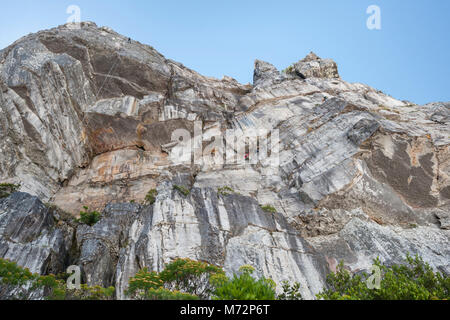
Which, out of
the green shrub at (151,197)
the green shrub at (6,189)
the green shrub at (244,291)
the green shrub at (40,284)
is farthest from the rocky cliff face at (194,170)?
the green shrub at (244,291)

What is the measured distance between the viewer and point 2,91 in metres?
35.5

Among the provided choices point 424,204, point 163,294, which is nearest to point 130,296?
point 163,294

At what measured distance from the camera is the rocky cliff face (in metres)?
23.8

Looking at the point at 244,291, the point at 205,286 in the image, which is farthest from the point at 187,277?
the point at 244,291

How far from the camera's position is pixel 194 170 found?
36312mm

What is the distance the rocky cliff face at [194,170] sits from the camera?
23828 millimetres

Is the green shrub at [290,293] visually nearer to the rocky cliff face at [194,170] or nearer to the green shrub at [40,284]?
the rocky cliff face at [194,170]

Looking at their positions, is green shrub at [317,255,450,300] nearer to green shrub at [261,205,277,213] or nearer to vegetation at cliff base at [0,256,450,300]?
vegetation at cliff base at [0,256,450,300]

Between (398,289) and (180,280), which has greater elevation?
(180,280)

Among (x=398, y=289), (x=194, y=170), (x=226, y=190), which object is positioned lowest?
(x=398, y=289)

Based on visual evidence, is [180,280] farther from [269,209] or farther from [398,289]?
[269,209]

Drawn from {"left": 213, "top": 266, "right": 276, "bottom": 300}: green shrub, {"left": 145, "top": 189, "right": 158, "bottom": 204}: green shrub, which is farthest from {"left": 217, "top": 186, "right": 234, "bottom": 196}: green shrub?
{"left": 213, "top": 266, "right": 276, "bottom": 300}: green shrub

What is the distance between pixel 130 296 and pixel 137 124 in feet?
74.6

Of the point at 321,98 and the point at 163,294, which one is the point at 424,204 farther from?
the point at 163,294
